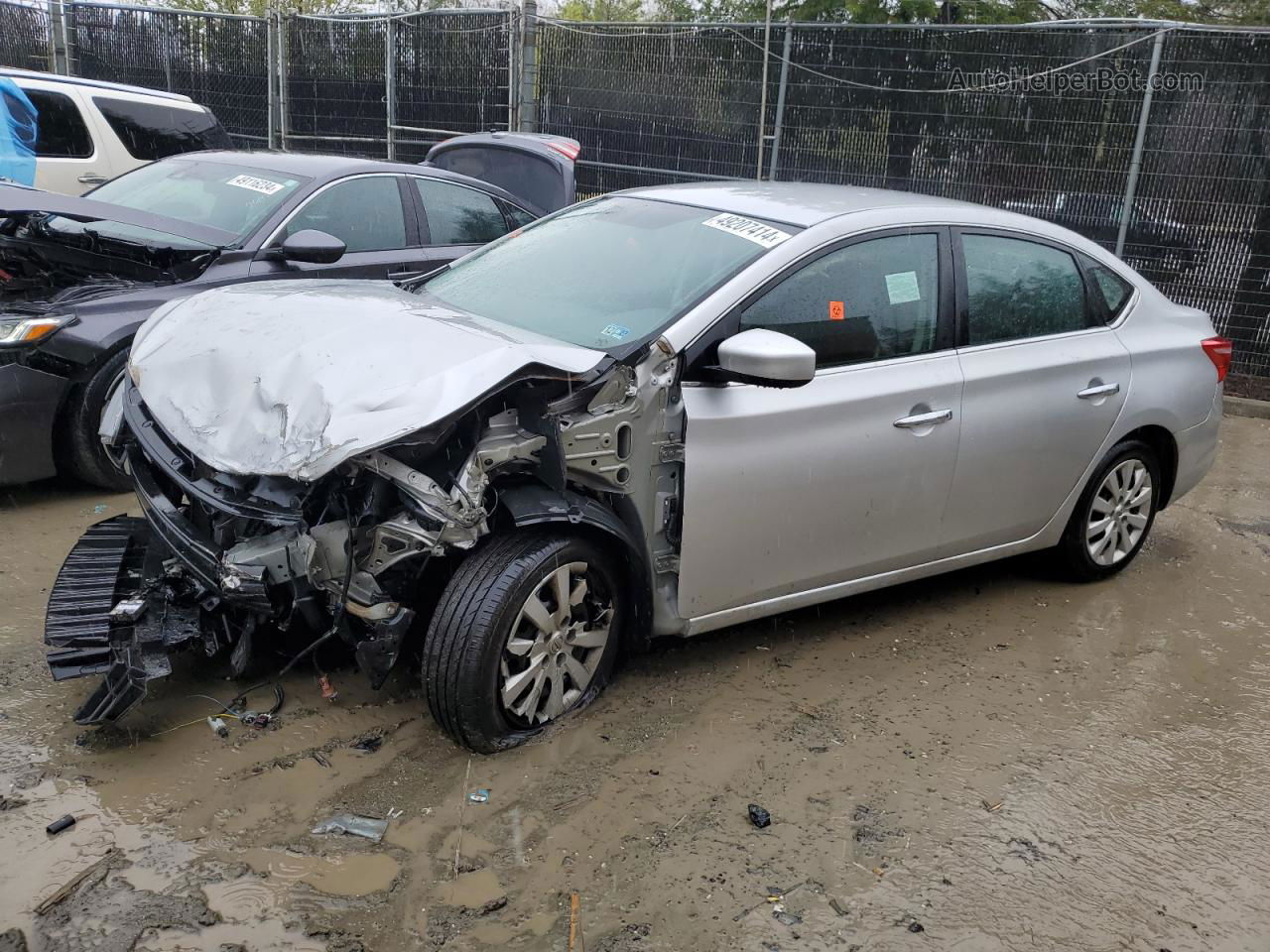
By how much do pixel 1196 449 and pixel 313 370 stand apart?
413 centimetres

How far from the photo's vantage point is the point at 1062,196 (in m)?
8.80

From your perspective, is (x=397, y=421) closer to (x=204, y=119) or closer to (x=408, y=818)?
(x=408, y=818)

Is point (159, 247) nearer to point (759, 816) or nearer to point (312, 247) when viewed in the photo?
point (312, 247)

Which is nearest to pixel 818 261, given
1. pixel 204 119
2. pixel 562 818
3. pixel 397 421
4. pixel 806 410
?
pixel 806 410

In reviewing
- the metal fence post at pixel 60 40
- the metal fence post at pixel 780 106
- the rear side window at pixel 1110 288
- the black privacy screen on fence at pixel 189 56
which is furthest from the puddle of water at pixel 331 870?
the metal fence post at pixel 60 40

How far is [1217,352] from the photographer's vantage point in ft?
17.0

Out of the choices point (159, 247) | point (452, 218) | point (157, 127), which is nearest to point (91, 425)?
point (159, 247)

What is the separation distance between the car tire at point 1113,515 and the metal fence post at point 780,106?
519 cm

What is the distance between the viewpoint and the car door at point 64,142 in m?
8.20

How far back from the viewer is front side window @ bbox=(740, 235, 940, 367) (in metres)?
3.77

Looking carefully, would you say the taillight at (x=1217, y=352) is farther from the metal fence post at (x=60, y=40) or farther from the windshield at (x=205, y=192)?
the metal fence post at (x=60, y=40)

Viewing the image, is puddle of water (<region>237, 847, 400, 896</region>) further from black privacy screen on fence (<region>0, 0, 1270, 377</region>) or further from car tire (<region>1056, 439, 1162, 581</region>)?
black privacy screen on fence (<region>0, 0, 1270, 377</region>)

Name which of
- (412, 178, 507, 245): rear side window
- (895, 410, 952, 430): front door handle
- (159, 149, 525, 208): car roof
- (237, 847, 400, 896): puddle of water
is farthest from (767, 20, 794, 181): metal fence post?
(237, 847, 400, 896): puddle of water

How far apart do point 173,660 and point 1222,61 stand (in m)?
8.42
